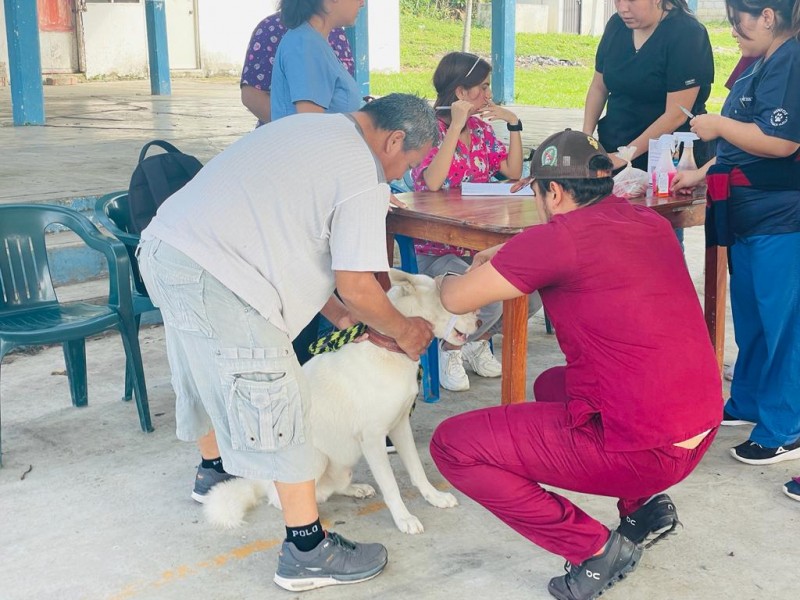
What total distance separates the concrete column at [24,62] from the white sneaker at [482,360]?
7.74 meters

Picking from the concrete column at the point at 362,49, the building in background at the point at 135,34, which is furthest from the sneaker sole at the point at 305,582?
the building in background at the point at 135,34

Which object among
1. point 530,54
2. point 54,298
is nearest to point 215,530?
point 54,298

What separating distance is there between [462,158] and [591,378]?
2278 mm

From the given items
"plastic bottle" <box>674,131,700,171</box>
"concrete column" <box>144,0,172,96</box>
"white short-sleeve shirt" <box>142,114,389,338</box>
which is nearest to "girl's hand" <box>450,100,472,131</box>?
"plastic bottle" <box>674,131,700,171</box>

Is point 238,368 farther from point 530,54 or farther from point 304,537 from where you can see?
point 530,54

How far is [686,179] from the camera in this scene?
13.8 ft

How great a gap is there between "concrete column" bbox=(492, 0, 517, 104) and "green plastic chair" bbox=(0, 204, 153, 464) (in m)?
11.4

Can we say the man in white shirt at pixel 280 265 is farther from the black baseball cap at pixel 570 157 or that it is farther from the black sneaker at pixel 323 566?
the black baseball cap at pixel 570 157

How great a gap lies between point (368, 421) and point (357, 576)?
53 centimetres

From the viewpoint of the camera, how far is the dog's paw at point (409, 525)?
3.37 metres

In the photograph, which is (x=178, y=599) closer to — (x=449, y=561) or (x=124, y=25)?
(x=449, y=561)

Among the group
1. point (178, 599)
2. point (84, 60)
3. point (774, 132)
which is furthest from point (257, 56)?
point (84, 60)

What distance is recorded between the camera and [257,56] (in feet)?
15.3

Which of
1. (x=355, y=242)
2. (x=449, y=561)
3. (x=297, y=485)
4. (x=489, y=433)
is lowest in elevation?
(x=449, y=561)
